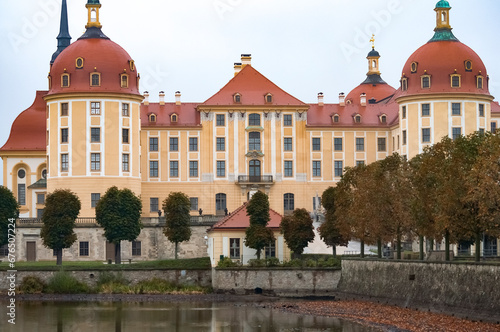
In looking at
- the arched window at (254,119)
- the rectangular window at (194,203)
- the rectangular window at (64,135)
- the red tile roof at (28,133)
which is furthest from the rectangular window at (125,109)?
the red tile roof at (28,133)

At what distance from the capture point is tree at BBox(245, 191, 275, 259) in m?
73.5

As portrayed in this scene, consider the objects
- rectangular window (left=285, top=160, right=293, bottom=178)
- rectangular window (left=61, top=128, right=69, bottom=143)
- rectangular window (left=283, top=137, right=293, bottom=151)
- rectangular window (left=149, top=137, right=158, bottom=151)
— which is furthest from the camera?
rectangular window (left=283, top=137, right=293, bottom=151)

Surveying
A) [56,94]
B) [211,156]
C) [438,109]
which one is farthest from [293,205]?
[56,94]

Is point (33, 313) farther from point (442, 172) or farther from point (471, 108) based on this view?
point (471, 108)

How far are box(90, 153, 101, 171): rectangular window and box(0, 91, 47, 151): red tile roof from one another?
1197cm

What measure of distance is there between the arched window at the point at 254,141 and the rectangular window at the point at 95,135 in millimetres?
13616

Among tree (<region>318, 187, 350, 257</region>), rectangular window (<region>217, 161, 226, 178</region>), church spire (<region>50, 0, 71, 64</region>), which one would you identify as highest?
church spire (<region>50, 0, 71, 64</region>)

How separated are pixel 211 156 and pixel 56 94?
1421 centimetres

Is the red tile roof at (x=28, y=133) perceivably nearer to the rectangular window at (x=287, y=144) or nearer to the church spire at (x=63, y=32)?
the church spire at (x=63, y=32)

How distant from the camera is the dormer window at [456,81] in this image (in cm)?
9486

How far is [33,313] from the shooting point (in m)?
62.1

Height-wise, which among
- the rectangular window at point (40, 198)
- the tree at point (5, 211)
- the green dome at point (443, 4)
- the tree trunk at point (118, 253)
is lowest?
the tree trunk at point (118, 253)

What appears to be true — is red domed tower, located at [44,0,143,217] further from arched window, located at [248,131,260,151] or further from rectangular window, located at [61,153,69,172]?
arched window, located at [248,131,260,151]

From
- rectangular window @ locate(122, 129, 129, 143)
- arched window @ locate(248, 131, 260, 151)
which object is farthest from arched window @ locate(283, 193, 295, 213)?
rectangular window @ locate(122, 129, 129, 143)
